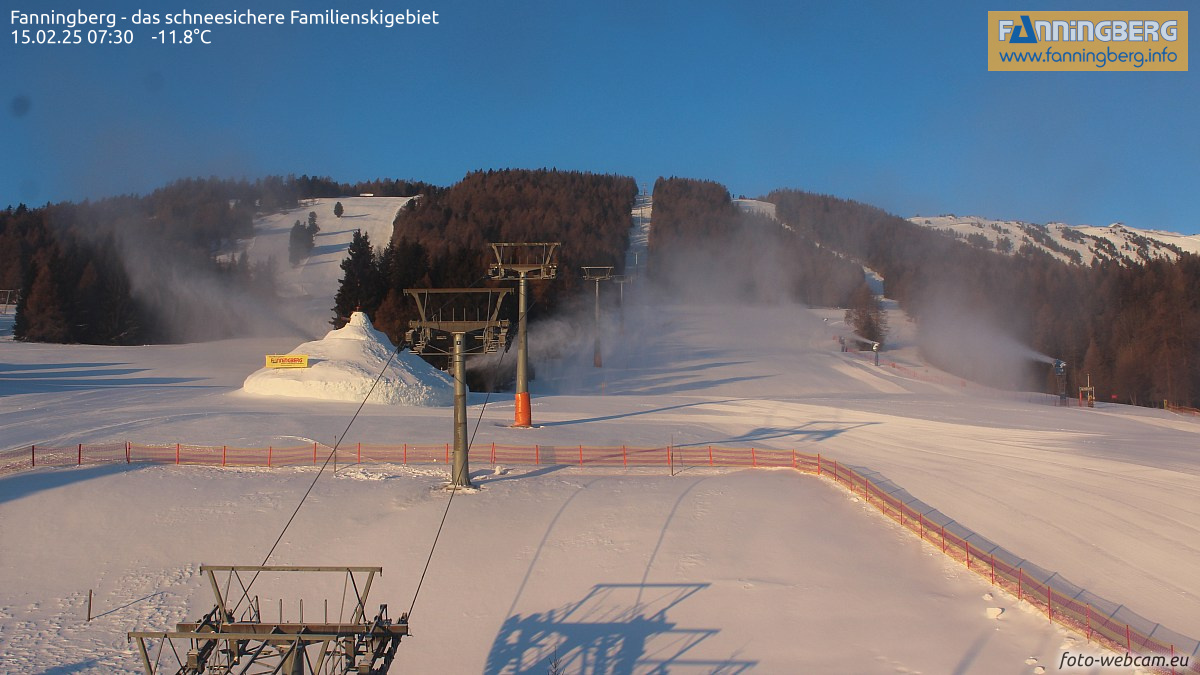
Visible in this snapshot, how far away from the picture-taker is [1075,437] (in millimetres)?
31344

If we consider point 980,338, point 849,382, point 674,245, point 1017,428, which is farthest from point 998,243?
point 1017,428

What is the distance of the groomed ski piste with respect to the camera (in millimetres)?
12922

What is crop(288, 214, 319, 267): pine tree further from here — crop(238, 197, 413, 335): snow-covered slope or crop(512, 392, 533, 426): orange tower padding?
crop(512, 392, 533, 426): orange tower padding

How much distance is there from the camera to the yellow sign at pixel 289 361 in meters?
34.7

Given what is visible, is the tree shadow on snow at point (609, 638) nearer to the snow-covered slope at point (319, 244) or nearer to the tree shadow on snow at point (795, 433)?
the tree shadow on snow at point (795, 433)

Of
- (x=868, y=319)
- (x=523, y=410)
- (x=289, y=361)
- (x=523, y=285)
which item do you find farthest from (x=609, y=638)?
(x=868, y=319)

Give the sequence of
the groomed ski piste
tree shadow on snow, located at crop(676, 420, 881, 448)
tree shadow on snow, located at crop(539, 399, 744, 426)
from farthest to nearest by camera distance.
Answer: tree shadow on snow, located at crop(539, 399, 744, 426) → tree shadow on snow, located at crop(676, 420, 881, 448) → the groomed ski piste

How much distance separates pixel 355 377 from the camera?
111 feet

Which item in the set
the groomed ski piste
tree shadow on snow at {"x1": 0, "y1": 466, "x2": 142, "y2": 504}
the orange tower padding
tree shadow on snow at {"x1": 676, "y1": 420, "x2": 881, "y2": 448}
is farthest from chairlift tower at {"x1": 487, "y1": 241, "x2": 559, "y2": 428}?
tree shadow on snow at {"x1": 0, "y1": 466, "x2": 142, "y2": 504}

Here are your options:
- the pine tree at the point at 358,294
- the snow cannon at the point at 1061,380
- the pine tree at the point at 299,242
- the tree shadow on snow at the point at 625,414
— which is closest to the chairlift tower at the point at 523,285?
the tree shadow on snow at the point at 625,414

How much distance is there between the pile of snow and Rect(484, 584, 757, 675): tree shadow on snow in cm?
2127

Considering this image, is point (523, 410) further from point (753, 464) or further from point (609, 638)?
point (609, 638)

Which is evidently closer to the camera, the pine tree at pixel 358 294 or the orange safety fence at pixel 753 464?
the orange safety fence at pixel 753 464

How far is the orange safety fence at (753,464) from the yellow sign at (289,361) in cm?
1104
